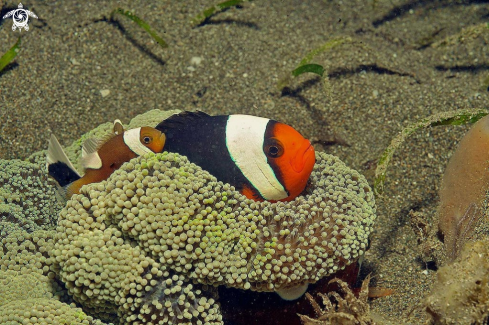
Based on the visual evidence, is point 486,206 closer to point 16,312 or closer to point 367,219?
point 367,219

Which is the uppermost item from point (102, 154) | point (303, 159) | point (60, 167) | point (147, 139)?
point (303, 159)

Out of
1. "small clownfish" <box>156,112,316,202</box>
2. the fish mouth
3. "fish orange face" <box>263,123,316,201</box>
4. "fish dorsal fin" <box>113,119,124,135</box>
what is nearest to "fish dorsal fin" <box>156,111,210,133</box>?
"small clownfish" <box>156,112,316,202</box>

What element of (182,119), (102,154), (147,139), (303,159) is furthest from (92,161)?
(303,159)

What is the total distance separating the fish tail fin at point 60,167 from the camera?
93.4 inches

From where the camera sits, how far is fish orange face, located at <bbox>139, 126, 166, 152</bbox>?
231cm

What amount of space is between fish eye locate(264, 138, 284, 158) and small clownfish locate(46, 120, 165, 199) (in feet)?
1.96

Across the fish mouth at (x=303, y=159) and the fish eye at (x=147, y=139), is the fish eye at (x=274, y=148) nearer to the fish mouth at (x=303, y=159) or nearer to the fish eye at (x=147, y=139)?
the fish mouth at (x=303, y=159)

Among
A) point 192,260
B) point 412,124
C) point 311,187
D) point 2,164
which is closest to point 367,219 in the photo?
point 311,187

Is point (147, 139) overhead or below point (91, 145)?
overhead

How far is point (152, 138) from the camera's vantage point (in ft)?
7.61

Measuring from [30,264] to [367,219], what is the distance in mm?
1840

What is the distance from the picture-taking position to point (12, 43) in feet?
12.8

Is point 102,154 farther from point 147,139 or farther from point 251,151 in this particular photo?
point 251,151

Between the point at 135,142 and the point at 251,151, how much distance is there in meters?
0.66
